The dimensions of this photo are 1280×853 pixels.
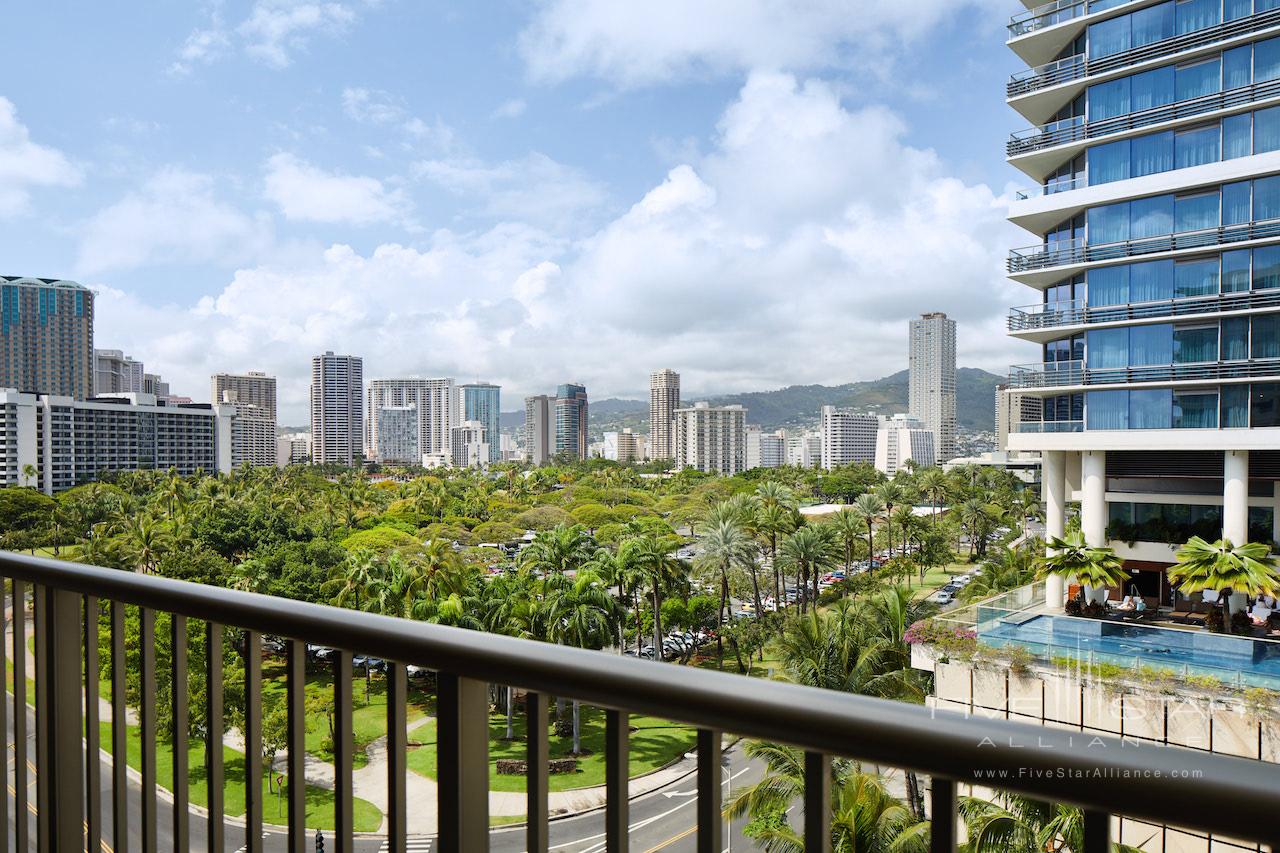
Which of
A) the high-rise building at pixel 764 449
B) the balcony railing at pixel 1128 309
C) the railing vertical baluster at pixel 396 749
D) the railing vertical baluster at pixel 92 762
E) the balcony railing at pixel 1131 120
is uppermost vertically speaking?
the balcony railing at pixel 1131 120

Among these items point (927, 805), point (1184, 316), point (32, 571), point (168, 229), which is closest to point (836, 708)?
point (927, 805)

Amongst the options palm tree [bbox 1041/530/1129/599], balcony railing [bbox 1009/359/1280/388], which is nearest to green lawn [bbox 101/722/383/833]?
palm tree [bbox 1041/530/1129/599]

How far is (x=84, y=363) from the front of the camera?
1438 inches

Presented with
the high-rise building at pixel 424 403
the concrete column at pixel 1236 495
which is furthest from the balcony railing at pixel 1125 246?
the high-rise building at pixel 424 403

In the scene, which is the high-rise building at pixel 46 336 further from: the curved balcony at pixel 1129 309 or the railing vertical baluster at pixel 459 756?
the railing vertical baluster at pixel 459 756

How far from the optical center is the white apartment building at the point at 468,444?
115 metres

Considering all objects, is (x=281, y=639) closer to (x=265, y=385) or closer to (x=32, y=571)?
(x=32, y=571)

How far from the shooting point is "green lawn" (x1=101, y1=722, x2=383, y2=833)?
0.97 meters

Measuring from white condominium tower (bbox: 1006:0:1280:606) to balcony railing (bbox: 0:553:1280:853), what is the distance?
17208 mm

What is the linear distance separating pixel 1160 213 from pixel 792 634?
11443 millimetres

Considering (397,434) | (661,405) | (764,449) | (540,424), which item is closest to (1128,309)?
(764,449)

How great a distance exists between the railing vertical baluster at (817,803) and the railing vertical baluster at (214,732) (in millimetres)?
793

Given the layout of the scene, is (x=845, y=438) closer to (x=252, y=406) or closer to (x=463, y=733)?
(x=252, y=406)

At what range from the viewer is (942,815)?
59 cm
